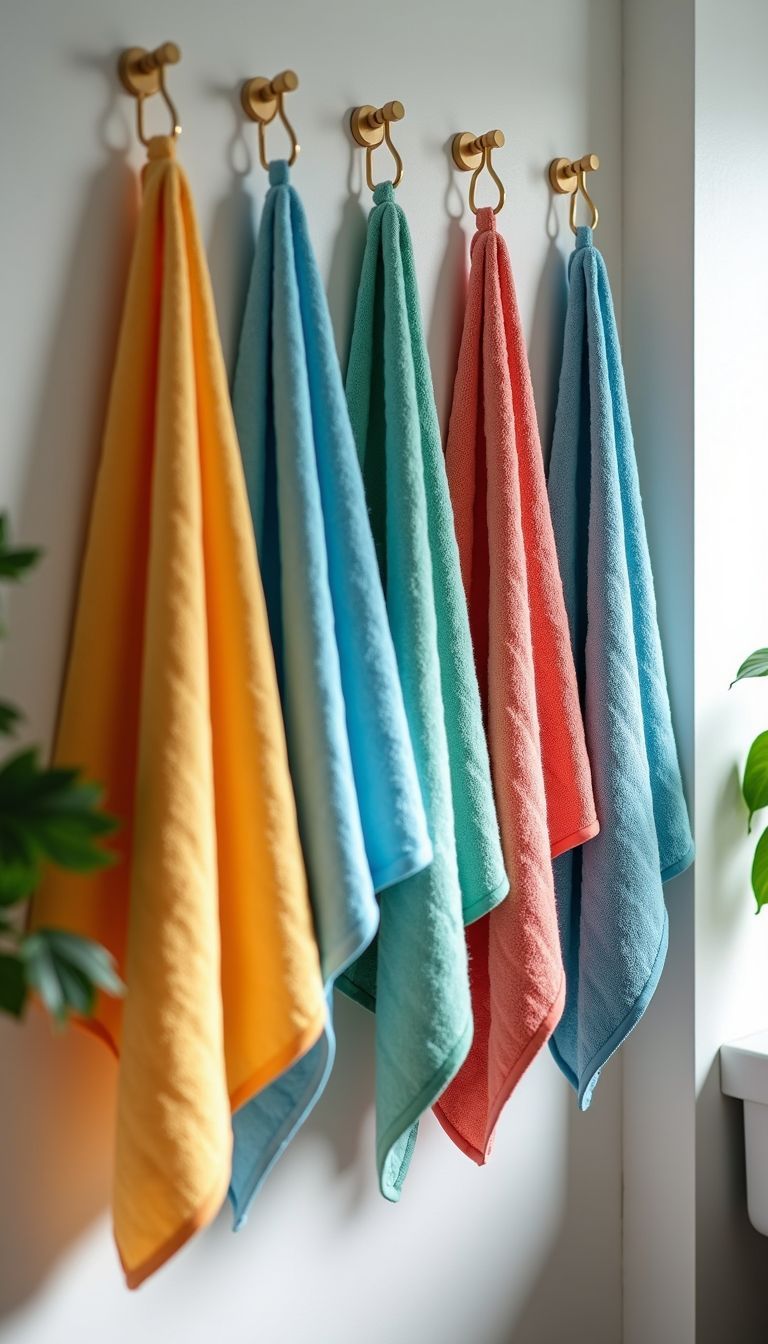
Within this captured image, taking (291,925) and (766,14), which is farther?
A: (766,14)

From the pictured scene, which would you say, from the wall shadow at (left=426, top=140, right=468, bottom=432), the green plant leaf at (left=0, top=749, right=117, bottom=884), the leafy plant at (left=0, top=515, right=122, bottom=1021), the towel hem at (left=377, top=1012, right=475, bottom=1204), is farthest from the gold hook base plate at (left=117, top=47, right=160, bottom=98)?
the towel hem at (left=377, top=1012, right=475, bottom=1204)

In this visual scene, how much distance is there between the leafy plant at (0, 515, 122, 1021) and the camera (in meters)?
0.63

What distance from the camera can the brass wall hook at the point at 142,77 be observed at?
0.96 metres

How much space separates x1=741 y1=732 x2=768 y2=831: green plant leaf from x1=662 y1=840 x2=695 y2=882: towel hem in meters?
0.12

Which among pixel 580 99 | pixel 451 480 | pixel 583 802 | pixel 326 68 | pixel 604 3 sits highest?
pixel 604 3

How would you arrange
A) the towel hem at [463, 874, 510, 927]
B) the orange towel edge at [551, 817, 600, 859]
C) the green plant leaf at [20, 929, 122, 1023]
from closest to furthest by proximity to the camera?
the green plant leaf at [20, 929, 122, 1023], the towel hem at [463, 874, 510, 927], the orange towel edge at [551, 817, 600, 859]

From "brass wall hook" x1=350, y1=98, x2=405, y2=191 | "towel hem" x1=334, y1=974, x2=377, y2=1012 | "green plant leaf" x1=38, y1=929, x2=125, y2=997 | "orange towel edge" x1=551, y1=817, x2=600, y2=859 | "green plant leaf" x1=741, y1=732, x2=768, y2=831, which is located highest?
"brass wall hook" x1=350, y1=98, x2=405, y2=191

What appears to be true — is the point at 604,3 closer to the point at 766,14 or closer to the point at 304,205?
the point at 766,14

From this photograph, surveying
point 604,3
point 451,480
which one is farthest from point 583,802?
point 604,3

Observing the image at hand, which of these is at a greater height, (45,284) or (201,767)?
(45,284)

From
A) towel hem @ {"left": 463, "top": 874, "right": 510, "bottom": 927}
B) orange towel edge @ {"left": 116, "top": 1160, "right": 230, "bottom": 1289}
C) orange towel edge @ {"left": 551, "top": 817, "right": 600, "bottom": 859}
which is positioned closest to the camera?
orange towel edge @ {"left": 116, "top": 1160, "right": 230, "bottom": 1289}

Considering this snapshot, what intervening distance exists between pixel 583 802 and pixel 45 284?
70cm

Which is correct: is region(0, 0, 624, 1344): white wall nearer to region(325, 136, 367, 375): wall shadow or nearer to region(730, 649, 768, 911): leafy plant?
region(325, 136, 367, 375): wall shadow

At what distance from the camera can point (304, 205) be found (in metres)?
1.11
